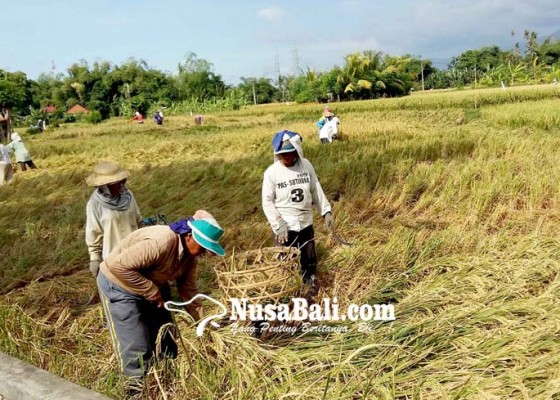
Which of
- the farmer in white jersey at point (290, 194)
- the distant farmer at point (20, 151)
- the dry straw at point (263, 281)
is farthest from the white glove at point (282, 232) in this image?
the distant farmer at point (20, 151)

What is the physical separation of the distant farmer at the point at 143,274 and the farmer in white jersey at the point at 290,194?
100cm

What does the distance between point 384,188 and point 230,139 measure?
7265 mm

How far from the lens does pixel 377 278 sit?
134 inches

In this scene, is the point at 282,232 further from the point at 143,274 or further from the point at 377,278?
the point at 143,274

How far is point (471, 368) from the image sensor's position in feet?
7.16

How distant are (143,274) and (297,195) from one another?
4.49 ft

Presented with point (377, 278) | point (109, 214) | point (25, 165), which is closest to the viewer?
point (109, 214)

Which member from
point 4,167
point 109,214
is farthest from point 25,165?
point 109,214

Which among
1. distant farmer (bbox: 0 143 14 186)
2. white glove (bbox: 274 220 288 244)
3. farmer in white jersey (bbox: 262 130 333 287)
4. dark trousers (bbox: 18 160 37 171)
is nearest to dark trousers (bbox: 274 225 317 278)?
farmer in white jersey (bbox: 262 130 333 287)

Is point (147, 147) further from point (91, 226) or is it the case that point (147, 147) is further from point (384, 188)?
point (91, 226)

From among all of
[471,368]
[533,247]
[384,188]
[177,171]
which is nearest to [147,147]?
[177,171]

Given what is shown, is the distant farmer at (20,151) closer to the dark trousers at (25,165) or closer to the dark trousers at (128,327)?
the dark trousers at (25,165)

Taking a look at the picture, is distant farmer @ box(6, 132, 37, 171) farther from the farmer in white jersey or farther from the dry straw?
the dry straw

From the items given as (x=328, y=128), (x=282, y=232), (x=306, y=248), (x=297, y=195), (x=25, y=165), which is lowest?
(x=306, y=248)
